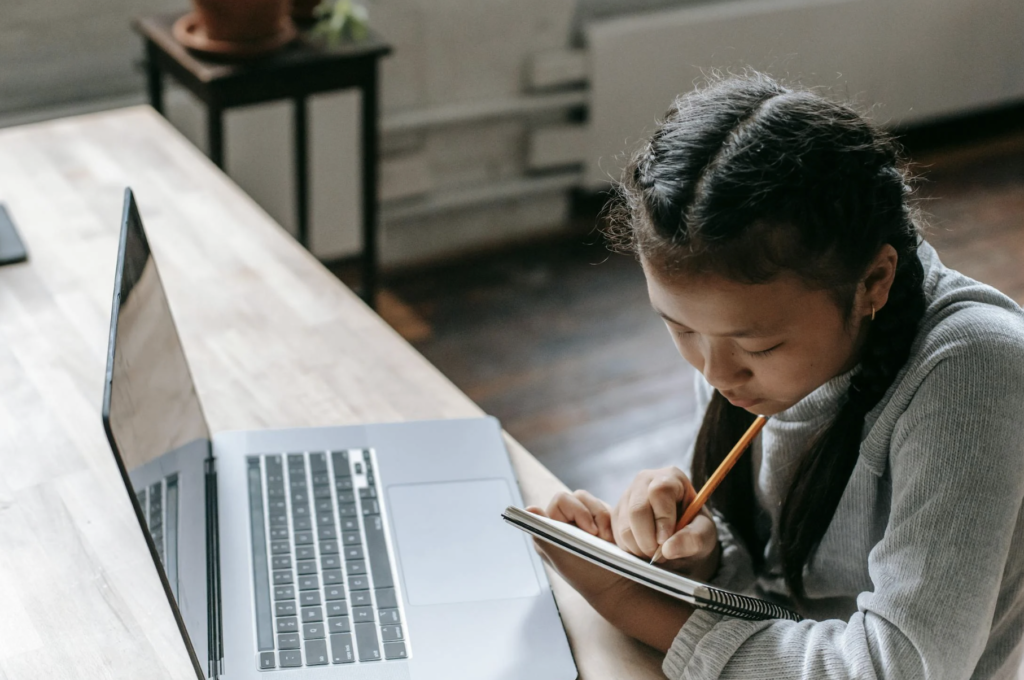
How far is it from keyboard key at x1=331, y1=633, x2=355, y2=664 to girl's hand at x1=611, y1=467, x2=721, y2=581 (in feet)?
0.74

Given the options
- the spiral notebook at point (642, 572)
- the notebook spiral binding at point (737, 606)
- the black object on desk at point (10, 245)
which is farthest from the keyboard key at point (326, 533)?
the black object on desk at point (10, 245)

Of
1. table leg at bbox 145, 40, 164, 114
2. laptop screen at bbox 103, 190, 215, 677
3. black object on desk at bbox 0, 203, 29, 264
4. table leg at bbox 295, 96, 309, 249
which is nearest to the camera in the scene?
laptop screen at bbox 103, 190, 215, 677

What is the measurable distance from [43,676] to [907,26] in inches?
121

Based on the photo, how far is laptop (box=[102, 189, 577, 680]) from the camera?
2.59 ft

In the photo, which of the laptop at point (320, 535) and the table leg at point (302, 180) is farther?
the table leg at point (302, 180)

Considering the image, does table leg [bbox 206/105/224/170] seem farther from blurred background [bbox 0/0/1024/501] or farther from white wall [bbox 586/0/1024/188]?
white wall [bbox 586/0/1024/188]

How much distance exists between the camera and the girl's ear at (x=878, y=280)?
77 cm

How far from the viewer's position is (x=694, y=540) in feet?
2.75

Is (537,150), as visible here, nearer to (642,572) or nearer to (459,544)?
(459,544)

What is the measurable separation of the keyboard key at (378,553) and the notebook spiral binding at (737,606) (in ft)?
0.86

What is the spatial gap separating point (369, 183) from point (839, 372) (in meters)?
1.62

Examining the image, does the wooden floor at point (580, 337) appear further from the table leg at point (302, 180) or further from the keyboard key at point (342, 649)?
the keyboard key at point (342, 649)

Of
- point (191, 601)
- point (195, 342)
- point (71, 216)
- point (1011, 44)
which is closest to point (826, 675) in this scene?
point (191, 601)

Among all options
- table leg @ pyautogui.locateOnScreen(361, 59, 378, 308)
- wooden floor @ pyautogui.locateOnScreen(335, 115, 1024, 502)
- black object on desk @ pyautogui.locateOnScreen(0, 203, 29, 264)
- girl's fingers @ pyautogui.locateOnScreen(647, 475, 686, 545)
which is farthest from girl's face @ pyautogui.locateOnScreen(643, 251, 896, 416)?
table leg @ pyautogui.locateOnScreen(361, 59, 378, 308)
